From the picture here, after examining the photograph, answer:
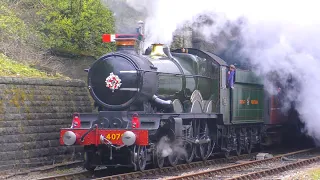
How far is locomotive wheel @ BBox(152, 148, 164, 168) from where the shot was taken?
12.8 meters

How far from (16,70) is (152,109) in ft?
13.6

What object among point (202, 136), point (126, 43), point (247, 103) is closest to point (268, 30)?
point (247, 103)

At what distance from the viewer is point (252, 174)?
40.6 feet

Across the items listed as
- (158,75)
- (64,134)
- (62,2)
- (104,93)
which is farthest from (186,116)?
(62,2)

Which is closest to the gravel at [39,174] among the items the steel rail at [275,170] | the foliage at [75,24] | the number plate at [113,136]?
the number plate at [113,136]

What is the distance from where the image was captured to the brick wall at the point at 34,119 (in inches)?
505

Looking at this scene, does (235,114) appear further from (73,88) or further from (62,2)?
(62,2)

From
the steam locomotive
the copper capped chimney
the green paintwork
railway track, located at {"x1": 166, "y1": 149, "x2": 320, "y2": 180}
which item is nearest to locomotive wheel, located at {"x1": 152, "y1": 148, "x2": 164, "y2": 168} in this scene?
the steam locomotive

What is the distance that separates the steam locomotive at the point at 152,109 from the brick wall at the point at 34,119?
1433 millimetres

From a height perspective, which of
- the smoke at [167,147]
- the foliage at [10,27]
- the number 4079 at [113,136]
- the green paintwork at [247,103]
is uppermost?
the foliage at [10,27]

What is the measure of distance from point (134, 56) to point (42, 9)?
29.9 feet

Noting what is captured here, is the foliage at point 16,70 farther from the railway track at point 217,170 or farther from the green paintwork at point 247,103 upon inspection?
the green paintwork at point 247,103

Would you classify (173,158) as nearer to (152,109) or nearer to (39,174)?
(152,109)

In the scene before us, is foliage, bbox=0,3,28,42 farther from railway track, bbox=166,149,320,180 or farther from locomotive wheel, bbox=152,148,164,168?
railway track, bbox=166,149,320,180
